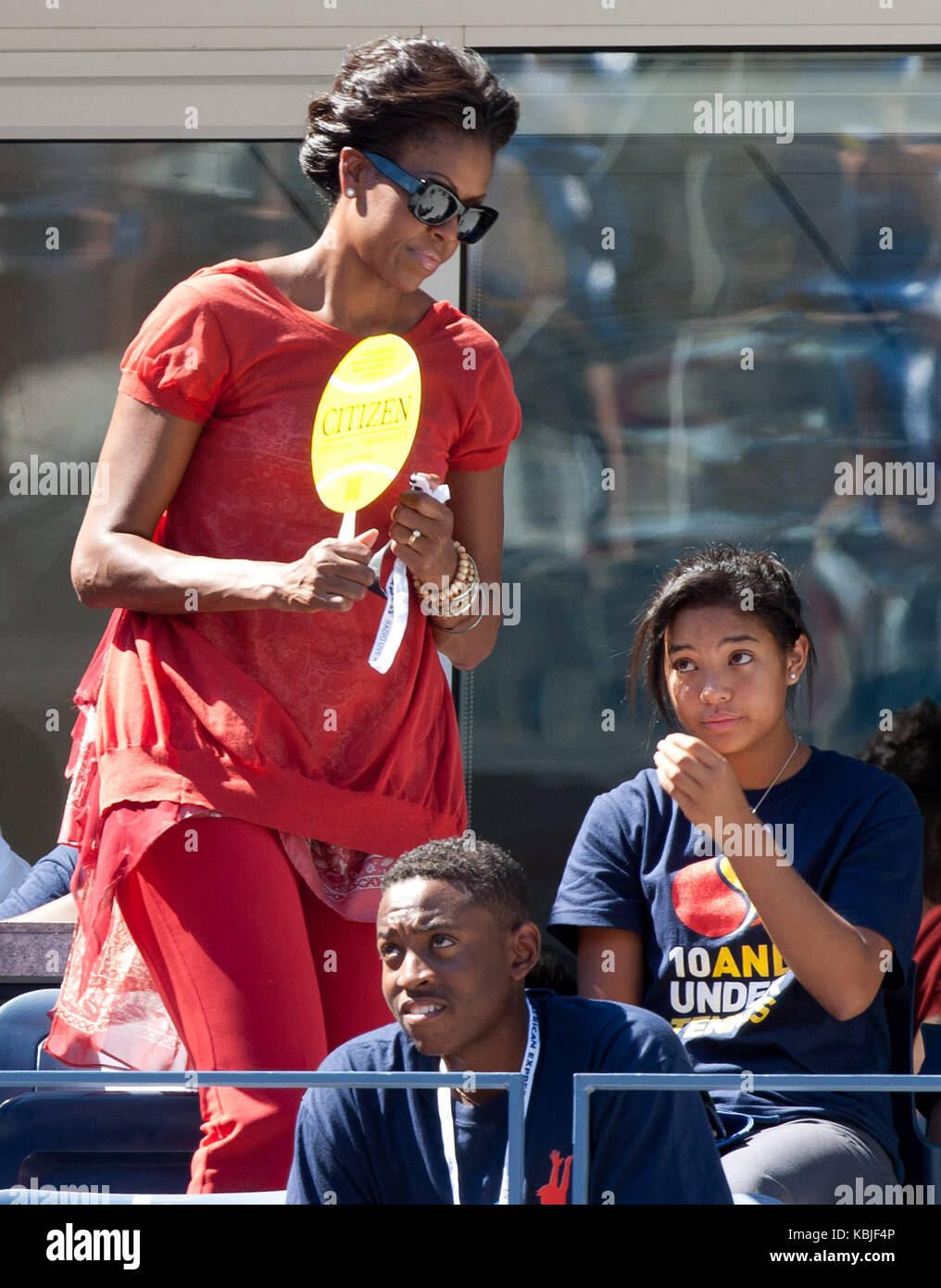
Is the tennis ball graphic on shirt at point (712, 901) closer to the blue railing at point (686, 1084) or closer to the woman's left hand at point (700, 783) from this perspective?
the woman's left hand at point (700, 783)

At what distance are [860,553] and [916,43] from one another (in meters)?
1.16

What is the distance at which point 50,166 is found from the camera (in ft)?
13.7

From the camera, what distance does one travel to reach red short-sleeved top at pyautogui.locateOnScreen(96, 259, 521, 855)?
199 centimetres

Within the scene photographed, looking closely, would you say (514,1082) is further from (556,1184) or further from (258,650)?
(258,650)

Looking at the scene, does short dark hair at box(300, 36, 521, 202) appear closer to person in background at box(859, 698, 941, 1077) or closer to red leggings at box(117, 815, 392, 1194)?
red leggings at box(117, 815, 392, 1194)

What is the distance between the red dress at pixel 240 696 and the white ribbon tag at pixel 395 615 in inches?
1.8

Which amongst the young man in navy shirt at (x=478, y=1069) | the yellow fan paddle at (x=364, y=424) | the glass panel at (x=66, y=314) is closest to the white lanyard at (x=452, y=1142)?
the young man in navy shirt at (x=478, y=1069)

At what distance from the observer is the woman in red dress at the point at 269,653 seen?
6.33 ft

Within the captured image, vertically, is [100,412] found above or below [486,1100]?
above

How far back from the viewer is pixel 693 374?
411cm

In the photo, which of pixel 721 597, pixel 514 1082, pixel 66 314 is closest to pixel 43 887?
pixel 66 314

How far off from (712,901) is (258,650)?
75 centimetres
